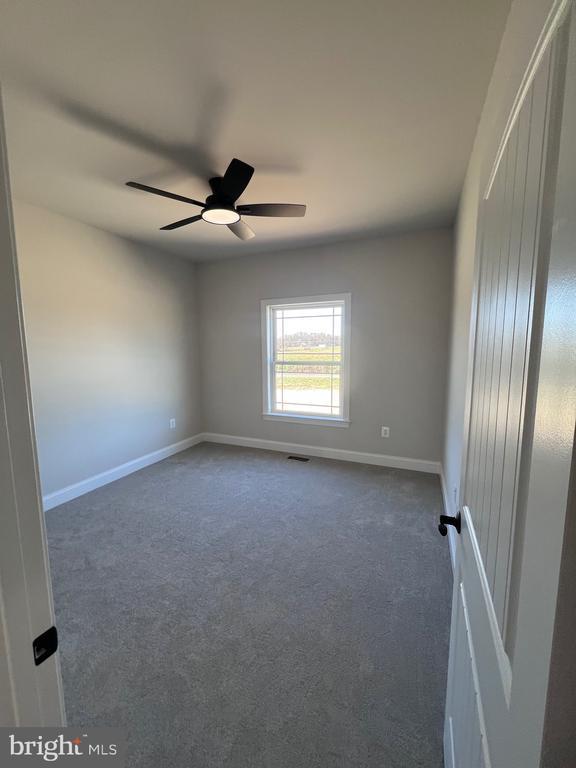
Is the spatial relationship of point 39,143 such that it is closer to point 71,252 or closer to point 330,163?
point 71,252

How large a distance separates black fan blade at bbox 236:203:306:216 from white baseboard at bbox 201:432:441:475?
2.80 metres

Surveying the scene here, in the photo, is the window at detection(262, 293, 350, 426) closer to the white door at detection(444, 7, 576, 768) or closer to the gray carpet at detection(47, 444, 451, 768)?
the gray carpet at detection(47, 444, 451, 768)

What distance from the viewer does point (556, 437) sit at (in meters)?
0.36

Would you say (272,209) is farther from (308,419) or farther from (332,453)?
(332,453)

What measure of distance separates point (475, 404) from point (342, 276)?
126 inches

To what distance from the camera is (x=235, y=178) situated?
1.95 meters

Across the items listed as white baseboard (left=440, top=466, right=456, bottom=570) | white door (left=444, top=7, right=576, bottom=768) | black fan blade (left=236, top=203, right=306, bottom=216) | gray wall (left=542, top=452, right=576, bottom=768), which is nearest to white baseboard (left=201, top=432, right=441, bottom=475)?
white baseboard (left=440, top=466, right=456, bottom=570)

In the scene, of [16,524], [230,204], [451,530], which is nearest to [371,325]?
[230,204]

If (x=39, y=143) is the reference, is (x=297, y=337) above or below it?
below

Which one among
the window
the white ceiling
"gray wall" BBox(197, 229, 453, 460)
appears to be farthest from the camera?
the window

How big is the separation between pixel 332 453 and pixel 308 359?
4.07 feet

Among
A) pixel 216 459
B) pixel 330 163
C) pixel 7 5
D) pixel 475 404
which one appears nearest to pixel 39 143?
pixel 7 5

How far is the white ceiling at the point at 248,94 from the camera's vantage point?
1.25 metres

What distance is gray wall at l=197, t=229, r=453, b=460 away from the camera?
354 cm
